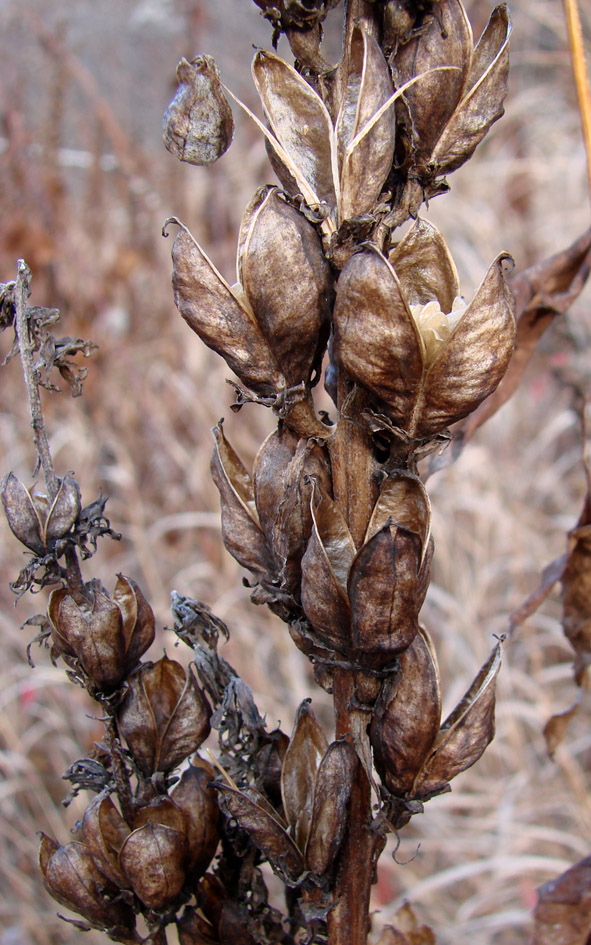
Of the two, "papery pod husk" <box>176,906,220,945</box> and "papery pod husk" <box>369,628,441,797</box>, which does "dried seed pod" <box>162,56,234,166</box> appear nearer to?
"papery pod husk" <box>369,628,441,797</box>

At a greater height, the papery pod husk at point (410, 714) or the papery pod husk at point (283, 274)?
the papery pod husk at point (283, 274)

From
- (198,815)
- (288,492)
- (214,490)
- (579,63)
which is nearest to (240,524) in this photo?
(288,492)

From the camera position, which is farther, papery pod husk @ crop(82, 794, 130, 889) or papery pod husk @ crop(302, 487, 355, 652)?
papery pod husk @ crop(82, 794, 130, 889)

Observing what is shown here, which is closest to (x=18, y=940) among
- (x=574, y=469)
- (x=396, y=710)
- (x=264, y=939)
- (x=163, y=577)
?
(x=163, y=577)

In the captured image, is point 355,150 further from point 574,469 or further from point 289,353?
point 574,469

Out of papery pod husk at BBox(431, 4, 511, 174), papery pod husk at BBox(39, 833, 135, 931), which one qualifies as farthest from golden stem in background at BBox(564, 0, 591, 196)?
papery pod husk at BBox(39, 833, 135, 931)

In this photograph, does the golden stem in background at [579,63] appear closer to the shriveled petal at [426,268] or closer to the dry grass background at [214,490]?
the shriveled petal at [426,268]

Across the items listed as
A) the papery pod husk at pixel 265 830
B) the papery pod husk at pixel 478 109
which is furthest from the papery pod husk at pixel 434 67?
the papery pod husk at pixel 265 830
